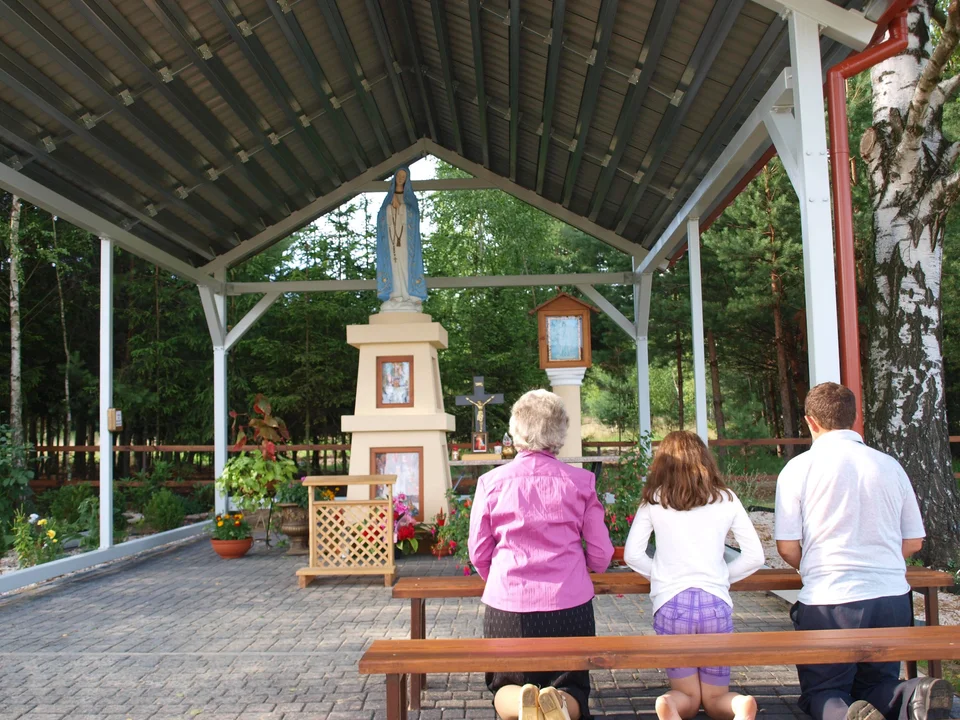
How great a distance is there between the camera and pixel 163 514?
10.6 metres

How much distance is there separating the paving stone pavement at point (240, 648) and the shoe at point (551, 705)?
1188 mm

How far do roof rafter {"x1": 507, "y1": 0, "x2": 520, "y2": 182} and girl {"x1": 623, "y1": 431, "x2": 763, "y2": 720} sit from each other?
4.48 m

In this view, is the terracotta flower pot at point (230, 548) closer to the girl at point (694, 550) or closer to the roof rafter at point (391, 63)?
the roof rafter at point (391, 63)

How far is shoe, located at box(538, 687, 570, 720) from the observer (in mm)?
2561

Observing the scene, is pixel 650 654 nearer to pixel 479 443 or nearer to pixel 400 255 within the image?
pixel 479 443

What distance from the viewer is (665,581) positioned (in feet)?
10.4

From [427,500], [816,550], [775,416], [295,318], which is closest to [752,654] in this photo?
[816,550]

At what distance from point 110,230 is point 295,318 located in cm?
812

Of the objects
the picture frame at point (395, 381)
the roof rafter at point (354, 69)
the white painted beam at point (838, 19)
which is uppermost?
the roof rafter at point (354, 69)

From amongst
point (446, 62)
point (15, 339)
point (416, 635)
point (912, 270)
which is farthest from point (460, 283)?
point (416, 635)

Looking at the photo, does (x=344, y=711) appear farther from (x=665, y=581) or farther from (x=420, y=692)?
(x=665, y=581)

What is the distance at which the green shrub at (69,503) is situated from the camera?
10695 millimetres

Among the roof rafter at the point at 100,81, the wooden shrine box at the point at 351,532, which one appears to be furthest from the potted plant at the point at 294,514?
the roof rafter at the point at 100,81

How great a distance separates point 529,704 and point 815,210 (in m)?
3.24
